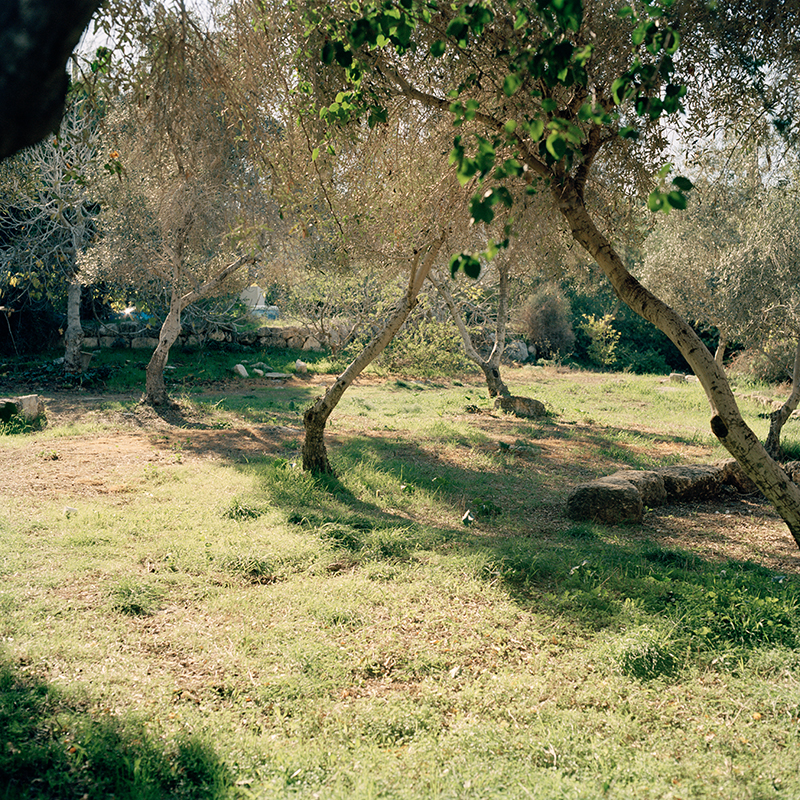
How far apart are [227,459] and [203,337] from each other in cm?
1337

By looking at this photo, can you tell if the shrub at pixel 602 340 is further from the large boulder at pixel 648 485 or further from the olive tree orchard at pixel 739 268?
the large boulder at pixel 648 485

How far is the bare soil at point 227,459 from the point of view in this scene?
7148 mm

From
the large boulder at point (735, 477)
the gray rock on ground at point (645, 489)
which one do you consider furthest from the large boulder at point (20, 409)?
the large boulder at point (735, 477)

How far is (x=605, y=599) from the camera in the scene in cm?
513

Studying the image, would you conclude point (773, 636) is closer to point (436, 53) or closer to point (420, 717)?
point (420, 717)

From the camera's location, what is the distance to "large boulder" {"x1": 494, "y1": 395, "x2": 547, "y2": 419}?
1504 cm

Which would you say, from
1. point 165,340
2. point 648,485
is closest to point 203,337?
point 165,340

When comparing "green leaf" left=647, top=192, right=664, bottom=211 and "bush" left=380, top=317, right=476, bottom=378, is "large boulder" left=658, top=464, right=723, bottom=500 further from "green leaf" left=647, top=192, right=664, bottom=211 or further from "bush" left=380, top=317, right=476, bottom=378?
"bush" left=380, top=317, right=476, bottom=378

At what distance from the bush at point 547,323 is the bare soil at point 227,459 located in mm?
15932

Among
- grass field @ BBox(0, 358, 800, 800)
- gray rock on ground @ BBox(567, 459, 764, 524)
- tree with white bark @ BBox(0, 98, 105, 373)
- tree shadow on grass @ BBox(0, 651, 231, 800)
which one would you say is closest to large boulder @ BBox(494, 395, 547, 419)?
gray rock on ground @ BBox(567, 459, 764, 524)

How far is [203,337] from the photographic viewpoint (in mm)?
21984

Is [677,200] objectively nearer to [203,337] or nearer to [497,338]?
[497,338]

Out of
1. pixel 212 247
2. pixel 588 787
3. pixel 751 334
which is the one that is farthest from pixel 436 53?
pixel 751 334

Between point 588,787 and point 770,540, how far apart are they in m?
5.32
